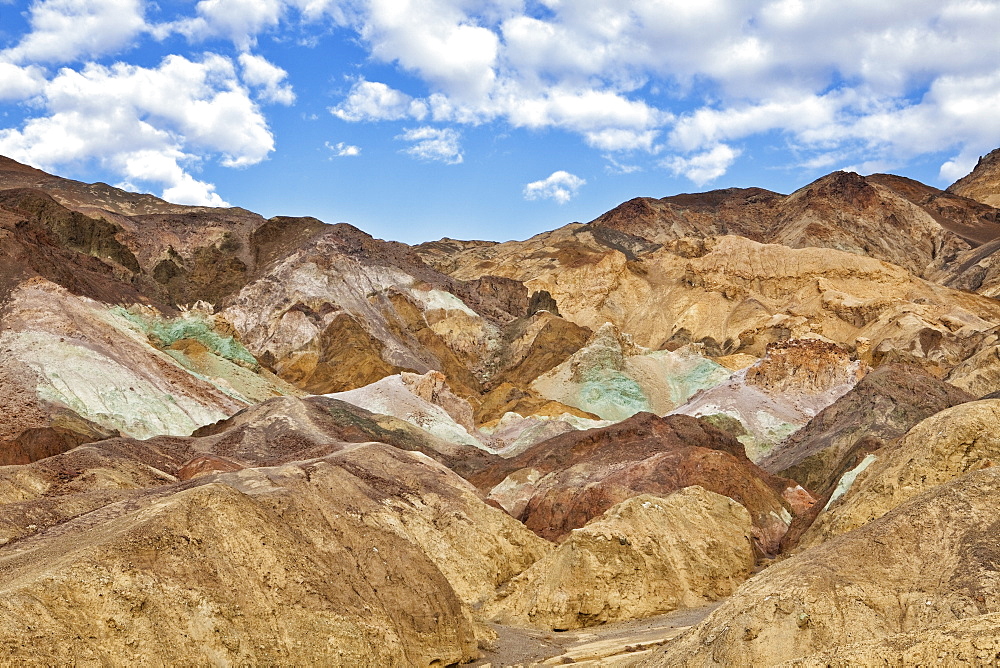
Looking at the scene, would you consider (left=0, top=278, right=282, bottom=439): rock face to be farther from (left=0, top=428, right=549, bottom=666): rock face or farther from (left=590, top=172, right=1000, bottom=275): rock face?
(left=590, top=172, right=1000, bottom=275): rock face

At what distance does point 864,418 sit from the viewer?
3831 cm

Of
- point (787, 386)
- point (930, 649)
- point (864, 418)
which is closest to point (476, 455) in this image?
point (864, 418)

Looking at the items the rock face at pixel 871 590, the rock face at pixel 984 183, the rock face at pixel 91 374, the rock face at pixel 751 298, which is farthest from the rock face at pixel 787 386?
the rock face at pixel 984 183

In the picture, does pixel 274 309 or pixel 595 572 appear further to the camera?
pixel 274 309

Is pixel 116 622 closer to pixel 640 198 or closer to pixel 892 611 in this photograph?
pixel 892 611

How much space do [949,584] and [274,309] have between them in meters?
68.9

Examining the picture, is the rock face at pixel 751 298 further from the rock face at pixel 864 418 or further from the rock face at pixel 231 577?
the rock face at pixel 231 577

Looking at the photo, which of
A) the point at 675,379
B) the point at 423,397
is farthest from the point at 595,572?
the point at 675,379

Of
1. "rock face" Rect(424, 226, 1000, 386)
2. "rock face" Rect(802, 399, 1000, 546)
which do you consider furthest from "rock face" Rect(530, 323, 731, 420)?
"rock face" Rect(802, 399, 1000, 546)

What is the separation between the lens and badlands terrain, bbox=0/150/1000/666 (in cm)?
1089

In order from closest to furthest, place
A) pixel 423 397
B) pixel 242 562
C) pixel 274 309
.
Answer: pixel 242 562 → pixel 423 397 → pixel 274 309

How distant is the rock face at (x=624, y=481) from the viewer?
26.0 m

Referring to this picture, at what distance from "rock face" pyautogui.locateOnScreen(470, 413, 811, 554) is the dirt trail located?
723cm

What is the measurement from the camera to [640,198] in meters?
143
